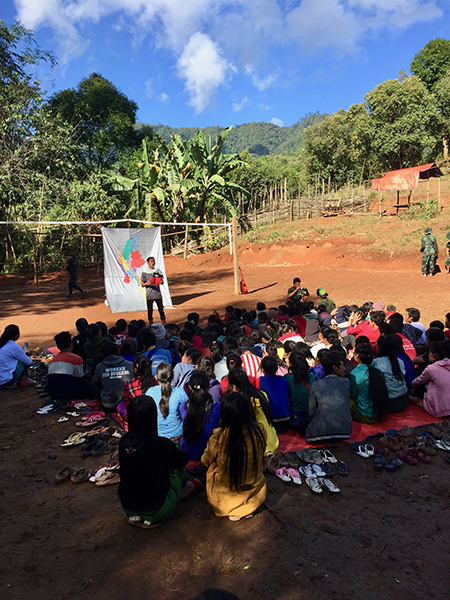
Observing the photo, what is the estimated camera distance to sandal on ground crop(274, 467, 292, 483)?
3297 millimetres

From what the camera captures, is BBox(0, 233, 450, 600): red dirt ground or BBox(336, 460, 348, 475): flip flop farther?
BBox(336, 460, 348, 475): flip flop

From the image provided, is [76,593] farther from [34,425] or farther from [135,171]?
[135,171]

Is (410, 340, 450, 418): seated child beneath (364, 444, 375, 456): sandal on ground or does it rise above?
above

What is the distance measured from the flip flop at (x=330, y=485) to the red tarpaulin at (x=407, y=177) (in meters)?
19.4

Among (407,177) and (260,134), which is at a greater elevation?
(260,134)

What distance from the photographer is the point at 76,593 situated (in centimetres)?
226

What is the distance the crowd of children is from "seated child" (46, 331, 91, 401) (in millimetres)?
14

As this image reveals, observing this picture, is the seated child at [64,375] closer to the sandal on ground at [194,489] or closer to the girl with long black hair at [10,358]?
the girl with long black hair at [10,358]

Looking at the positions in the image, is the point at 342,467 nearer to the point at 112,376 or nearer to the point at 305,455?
the point at 305,455

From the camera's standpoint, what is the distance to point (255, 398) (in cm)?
339

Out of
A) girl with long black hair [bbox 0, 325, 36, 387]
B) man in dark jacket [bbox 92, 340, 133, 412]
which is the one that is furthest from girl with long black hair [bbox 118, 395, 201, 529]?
girl with long black hair [bbox 0, 325, 36, 387]

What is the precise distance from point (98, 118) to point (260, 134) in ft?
472

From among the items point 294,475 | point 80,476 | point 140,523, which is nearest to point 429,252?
point 294,475

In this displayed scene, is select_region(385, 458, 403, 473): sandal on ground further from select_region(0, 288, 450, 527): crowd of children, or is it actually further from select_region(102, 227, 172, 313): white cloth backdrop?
select_region(102, 227, 172, 313): white cloth backdrop
